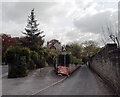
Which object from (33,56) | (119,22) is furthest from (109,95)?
(33,56)

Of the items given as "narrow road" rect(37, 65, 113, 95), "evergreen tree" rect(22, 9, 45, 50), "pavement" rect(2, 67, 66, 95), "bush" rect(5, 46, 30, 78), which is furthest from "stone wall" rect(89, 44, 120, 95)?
"evergreen tree" rect(22, 9, 45, 50)

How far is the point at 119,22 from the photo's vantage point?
1455 centimetres

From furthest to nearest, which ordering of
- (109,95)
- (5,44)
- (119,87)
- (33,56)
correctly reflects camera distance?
(5,44)
(33,56)
(109,95)
(119,87)

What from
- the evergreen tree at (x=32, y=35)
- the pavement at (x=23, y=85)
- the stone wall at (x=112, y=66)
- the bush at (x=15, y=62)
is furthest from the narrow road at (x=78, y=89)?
the evergreen tree at (x=32, y=35)

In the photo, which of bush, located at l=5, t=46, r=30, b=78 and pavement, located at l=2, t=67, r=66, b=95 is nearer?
pavement, located at l=2, t=67, r=66, b=95

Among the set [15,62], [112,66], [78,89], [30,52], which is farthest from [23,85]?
[30,52]

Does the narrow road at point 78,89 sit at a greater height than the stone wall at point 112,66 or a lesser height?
lesser

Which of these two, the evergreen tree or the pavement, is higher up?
the evergreen tree

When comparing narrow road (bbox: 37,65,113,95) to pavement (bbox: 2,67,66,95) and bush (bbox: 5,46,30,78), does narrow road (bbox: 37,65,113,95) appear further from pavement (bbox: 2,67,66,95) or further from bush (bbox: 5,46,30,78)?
bush (bbox: 5,46,30,78)

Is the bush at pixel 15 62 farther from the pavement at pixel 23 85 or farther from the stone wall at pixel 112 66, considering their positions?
the stone wall at pixel 112 66

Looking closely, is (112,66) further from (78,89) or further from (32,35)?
(32,35)

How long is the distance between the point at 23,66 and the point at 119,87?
10994 millimetres

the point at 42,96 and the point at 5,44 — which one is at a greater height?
the point at 5,44

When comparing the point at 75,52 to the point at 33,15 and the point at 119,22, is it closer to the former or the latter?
the point at 33,15
